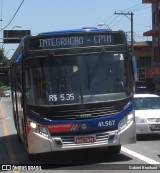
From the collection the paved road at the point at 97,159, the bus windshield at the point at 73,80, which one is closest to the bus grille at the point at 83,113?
the bus windshield at the point at 73,80

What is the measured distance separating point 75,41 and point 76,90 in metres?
1.16

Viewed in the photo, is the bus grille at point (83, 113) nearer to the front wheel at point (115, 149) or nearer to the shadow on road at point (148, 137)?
the front wheel at point (115, 149)

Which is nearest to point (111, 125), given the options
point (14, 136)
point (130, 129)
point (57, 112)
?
point (130, 129)

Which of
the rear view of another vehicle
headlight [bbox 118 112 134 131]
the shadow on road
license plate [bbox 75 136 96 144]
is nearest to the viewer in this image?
license plate [bbox 75 136 96 144]

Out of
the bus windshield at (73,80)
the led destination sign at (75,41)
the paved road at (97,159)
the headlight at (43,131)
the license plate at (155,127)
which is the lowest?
the license plate at (155,127)

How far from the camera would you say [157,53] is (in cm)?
5691

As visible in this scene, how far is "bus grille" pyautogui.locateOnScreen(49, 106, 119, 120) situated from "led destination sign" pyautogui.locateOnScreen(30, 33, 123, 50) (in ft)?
4.92

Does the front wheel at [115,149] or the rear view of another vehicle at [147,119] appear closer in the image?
the front wheel at [115,149]

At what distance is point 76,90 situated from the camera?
1075 cm

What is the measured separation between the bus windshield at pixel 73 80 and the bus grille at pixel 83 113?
0.20m

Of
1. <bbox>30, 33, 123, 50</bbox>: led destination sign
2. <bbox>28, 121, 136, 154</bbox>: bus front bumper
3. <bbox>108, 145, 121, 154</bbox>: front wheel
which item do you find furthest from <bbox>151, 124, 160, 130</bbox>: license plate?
<bbox>30, 33, 123, 50</bbox>: led destination sign

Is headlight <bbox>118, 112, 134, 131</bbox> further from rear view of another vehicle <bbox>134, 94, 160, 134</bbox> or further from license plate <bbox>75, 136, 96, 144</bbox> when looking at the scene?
rear view of another vehicle <bbox>134, 94, 160, 134</bbox>

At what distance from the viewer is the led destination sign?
1097 cm

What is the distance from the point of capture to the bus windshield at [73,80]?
10.7 m
